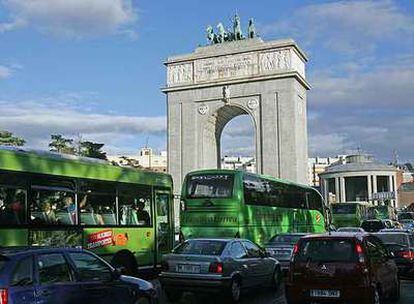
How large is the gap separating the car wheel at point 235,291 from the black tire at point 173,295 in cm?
113

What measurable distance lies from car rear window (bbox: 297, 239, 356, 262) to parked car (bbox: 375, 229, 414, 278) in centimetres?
745

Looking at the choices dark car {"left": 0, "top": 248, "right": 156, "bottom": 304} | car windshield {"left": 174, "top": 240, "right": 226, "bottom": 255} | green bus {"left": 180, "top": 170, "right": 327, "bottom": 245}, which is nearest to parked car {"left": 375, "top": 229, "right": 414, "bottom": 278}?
green bus {"left": 180, "top": 170, "right": 327, "bottom": 245}

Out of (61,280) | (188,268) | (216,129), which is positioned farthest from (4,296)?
(216,129)

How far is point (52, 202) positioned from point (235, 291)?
4565mm

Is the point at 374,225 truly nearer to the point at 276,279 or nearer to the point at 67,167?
the point at 276,279

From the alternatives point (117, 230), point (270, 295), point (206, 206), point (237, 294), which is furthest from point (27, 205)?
point (206, 206)

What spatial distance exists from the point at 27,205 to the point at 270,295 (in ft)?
20.3

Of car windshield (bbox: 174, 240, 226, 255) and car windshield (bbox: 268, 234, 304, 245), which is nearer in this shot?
car windshield (bbox: 174, 240, 226, 255)

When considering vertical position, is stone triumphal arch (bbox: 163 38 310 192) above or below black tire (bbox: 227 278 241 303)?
above

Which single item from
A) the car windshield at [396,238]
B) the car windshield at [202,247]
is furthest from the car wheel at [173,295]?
the car windshield at [396,238]

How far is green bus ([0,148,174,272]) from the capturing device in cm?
1282

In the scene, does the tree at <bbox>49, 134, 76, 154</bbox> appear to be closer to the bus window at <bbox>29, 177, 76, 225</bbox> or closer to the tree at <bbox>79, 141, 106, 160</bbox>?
the tree at <bbox>79, 141, 106, 160</bbox>

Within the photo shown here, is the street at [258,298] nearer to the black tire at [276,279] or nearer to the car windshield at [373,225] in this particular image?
the black tire at [276,279]

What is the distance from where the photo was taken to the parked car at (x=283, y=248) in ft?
60.3
